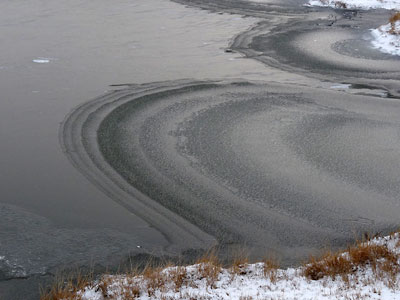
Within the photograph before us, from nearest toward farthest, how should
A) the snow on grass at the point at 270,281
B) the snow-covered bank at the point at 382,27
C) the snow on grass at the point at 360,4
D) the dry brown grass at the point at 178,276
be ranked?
the snow on grass at the point at 270,281 → the dry brown grass at the point at 178,276 → the snow-covered bank at the point at 382,27 → the snow on grass at the point at 360,4

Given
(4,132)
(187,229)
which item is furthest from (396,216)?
(4,132)

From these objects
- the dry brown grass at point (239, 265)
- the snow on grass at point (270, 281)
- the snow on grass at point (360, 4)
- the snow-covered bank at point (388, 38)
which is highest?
the snow on grass at point (360, 4)

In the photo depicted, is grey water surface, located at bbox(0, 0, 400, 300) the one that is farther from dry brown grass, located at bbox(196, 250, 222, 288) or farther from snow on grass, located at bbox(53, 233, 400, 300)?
dry brown grass, located at bbox(196, 250, 222, 288)

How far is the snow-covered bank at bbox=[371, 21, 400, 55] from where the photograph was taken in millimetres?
17344

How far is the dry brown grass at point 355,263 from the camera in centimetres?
585

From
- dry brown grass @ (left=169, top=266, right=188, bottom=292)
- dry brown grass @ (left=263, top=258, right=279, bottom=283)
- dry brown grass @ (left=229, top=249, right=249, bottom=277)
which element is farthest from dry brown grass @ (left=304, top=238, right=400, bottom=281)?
dry brown grass @ (left=169, top=266, right=188, bottom=292)

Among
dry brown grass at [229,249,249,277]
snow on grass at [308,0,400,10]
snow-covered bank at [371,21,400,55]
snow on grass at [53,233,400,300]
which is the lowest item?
dry brown grass at [229,249,249,277]

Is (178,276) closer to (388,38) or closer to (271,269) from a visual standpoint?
(271,269)

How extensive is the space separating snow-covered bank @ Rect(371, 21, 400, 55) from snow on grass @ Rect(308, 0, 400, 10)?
19.4 ft

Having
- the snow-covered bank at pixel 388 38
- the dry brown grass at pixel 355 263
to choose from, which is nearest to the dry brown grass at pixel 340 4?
the snow-covered bank at pixel 388 38

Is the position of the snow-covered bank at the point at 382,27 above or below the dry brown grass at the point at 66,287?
above

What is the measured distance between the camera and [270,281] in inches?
229

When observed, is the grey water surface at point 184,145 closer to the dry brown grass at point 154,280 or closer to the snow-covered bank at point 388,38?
the snow-covered bank at point 388,38

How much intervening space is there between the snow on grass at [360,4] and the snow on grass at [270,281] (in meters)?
21.4
